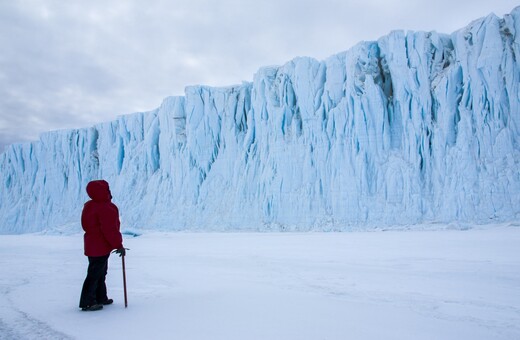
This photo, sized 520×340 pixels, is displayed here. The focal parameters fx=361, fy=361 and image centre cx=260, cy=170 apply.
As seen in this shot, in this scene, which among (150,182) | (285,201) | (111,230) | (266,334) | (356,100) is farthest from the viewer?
(150,182)

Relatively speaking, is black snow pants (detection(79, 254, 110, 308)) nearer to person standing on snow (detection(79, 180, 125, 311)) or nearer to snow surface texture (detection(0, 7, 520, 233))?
person standing on snow (detection(79, 180, 125, 311))

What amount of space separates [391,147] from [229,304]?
1581 centimetres

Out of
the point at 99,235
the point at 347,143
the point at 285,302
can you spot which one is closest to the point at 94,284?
the point at 99,235

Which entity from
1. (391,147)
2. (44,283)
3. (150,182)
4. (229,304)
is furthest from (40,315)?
(150,182)

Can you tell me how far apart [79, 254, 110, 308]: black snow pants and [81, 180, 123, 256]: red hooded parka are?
8 cm

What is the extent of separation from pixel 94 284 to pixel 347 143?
53.8 feet

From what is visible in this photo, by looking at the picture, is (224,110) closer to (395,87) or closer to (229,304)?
(395,87)

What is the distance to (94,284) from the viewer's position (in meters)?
3.37

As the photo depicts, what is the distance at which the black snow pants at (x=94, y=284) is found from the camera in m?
3.32

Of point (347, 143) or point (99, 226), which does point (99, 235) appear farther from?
point (347, 143)

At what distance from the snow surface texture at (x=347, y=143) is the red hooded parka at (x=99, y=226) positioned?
575 inches

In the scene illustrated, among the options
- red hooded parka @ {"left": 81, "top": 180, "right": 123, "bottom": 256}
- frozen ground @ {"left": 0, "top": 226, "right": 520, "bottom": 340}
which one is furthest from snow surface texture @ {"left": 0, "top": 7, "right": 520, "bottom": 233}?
red hooded parka @ {"left": 81, "top": 180, "right": 123, "bottom": 256}

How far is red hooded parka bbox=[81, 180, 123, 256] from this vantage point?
3490 mm

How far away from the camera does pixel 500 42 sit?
1522cm
